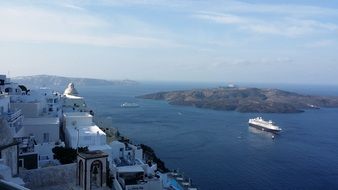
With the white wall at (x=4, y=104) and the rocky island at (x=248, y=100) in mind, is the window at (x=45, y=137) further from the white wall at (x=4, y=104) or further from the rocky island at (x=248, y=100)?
the rocky island at (x=248, y=100)

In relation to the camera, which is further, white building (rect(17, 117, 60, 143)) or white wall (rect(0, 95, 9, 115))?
white building (rect(17, 117, 60, 143))

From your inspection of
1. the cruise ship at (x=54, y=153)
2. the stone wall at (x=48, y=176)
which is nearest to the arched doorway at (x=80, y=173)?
the cruise ship at (x=54, y=153)

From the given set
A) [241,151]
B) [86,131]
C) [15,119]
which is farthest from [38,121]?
[241,151]

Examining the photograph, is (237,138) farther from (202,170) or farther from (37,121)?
(37,121)

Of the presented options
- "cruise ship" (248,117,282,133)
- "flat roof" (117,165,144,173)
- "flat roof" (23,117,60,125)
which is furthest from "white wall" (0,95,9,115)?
"cruise ship" (248,117,282,133)

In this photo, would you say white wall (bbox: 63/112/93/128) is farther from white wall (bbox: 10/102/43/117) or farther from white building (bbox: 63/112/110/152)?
white wall (bbox: 10/102/43/117)

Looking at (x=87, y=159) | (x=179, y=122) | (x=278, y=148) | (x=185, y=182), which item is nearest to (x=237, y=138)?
(x=278, y=148)
